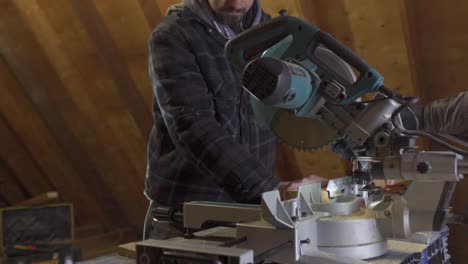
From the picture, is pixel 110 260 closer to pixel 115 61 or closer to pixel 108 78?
pixel 108 78

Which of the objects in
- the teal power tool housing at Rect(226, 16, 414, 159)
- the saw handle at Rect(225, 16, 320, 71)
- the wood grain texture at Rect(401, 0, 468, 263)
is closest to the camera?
the teal power tool housing at Rect(226, 16, 414, 159)

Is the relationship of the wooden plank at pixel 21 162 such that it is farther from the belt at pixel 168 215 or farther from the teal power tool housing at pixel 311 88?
the teal power tool housing at pixel 311 88

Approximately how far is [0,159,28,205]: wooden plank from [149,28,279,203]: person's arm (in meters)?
3.76

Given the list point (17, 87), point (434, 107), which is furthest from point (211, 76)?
point (17, 87)

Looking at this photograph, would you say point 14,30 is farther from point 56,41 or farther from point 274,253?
point 274,253

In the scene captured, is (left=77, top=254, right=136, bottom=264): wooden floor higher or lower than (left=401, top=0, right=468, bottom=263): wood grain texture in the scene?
lower

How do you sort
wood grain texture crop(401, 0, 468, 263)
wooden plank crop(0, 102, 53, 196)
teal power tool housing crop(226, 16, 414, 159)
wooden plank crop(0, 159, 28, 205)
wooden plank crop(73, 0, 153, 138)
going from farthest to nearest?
wooden plank crop(0, 159, 28, 205) → wooden plank crop(0, 102, 53, 196) → wooden plank crop(73, 0, 153, 138) → wood grain texture crop(401, 0, 468, 263) → teal power tool housing crop(226, 16, 414, 159)

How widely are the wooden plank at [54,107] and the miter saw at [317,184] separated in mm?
2775

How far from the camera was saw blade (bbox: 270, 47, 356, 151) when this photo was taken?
107cm

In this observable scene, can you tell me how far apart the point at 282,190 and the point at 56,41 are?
2.51 metres

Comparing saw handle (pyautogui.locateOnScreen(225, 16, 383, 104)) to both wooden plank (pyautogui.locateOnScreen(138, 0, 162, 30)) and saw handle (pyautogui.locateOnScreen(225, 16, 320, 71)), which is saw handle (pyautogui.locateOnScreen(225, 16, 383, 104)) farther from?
wooden plank (pyautogui.locateOnScreen(138, 0, 162, 30))

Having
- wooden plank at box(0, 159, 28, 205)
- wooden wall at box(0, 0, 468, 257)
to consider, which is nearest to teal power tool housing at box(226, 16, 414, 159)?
wooden wall at box(0, 0, 468, 257)

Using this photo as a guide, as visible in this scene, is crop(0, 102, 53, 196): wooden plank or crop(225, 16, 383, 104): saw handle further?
crop(0, 102, 53, 196): wooden plank

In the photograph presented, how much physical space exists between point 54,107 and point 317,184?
308 centimetres
